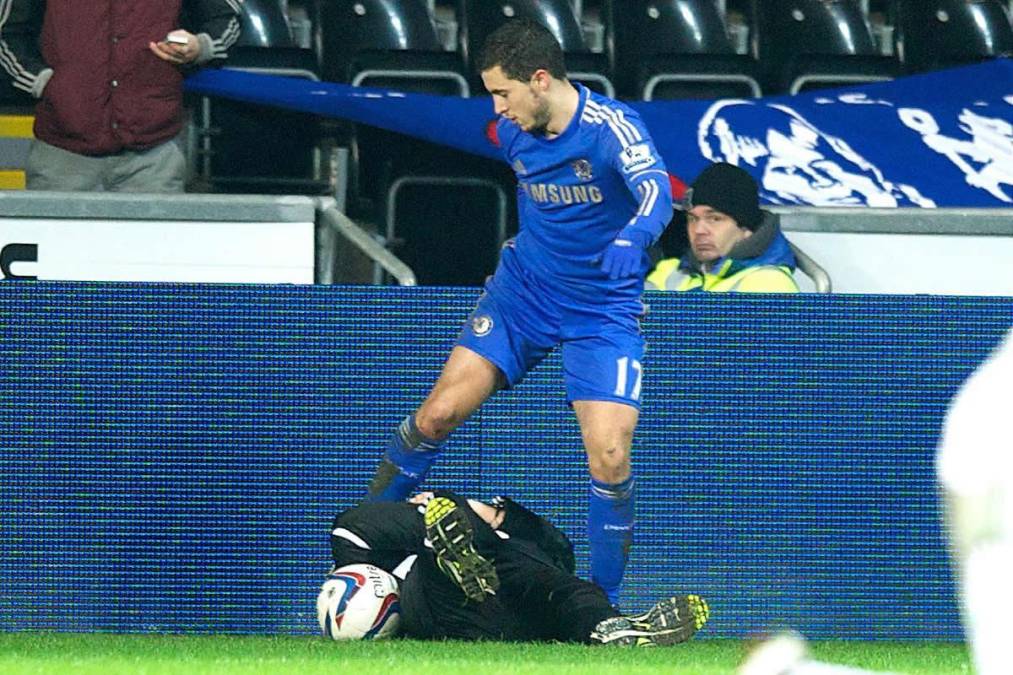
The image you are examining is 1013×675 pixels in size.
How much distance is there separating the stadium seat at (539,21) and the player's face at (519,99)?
131 inches

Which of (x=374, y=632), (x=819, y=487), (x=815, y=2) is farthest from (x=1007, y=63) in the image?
(x=374, y=632)

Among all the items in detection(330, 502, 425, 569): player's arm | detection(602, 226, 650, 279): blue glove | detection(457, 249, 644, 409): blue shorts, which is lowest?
detection(330, 502, 425, 569): player's arm

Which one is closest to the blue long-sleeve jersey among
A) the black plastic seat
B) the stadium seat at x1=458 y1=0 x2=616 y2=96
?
the black plastic seat

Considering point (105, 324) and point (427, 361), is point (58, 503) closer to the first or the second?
point (105, 324)

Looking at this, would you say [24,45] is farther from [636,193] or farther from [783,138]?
[636,193]

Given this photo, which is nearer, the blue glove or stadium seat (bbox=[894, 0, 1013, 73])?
the blue glove

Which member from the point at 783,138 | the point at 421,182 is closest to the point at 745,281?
the point at 783,138

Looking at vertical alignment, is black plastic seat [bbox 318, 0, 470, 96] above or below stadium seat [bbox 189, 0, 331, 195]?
above

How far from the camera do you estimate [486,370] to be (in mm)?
6203

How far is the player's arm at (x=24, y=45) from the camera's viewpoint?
7879 mm

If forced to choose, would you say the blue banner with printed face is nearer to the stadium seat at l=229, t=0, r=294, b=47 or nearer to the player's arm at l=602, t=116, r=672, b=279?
the stadium seat at l=229, t=0, r=294, b=47

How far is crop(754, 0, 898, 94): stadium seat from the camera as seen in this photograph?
977 centimetres

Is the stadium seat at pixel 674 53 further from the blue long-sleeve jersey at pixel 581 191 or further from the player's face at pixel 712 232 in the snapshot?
the blue long-sleeve jersey at pixel 581 191

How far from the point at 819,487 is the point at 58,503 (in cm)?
250
